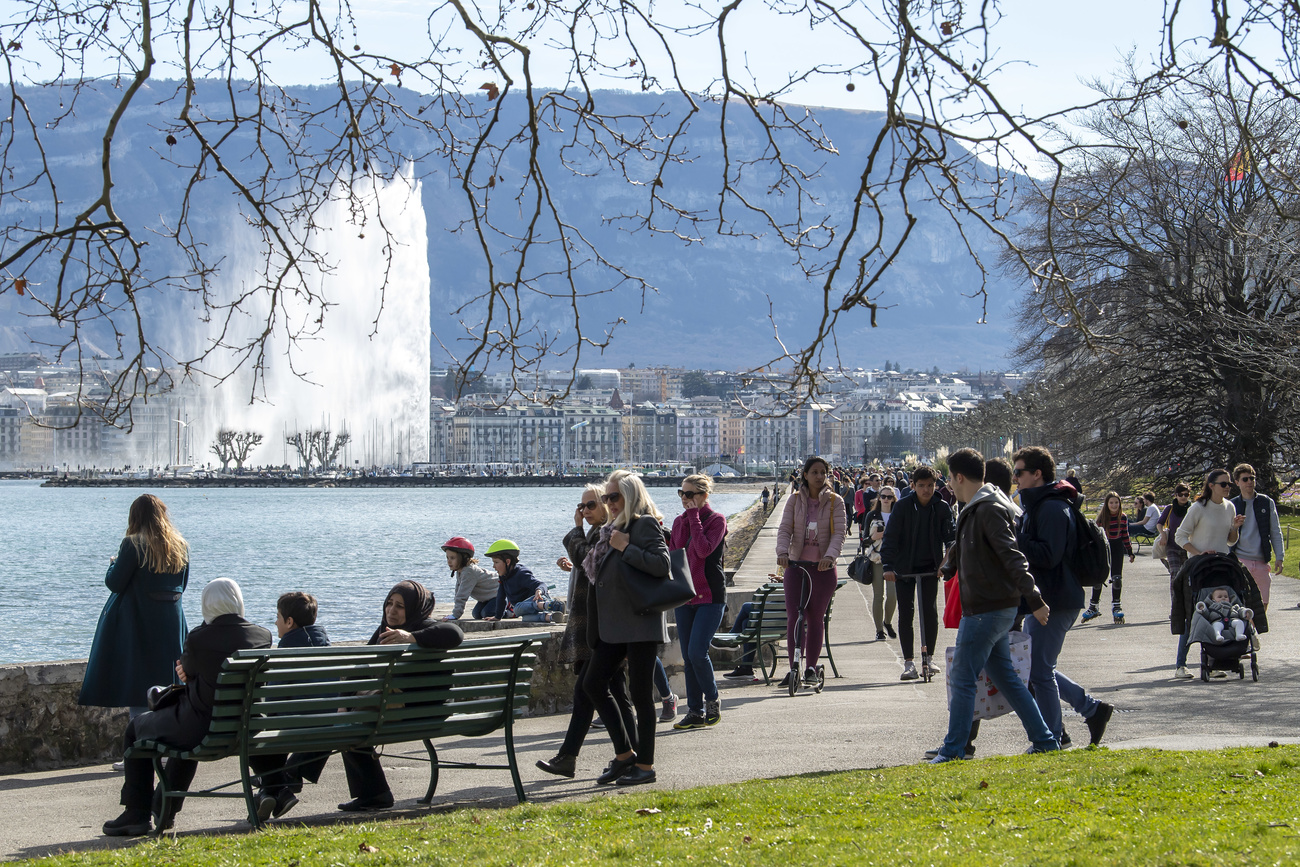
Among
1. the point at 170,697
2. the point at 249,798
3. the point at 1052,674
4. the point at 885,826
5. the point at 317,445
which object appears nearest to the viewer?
the point at 885,826

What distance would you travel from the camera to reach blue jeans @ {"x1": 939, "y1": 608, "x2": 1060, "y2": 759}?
7387 millimetres

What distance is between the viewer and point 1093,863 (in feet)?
16.0

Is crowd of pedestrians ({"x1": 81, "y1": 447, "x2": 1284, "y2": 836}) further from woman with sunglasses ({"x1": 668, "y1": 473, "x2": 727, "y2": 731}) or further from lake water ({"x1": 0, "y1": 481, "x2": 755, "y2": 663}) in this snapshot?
lake water ({"x1": 0, "y1": 481, "x2": 755, "y2": 663})

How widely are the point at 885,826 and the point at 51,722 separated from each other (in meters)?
5.24

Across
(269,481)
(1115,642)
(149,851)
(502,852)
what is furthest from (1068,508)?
(269,481)

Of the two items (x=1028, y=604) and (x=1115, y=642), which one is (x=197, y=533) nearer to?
(x=1115, y=642)

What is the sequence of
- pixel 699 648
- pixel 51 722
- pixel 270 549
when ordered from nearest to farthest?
pixel 51 722 → pixel 699 648 → pixel 270 549

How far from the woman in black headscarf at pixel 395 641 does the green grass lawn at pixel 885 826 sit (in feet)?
1.44

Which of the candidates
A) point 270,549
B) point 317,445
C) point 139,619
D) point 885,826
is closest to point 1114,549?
point 885,826

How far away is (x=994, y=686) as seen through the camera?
302 inches

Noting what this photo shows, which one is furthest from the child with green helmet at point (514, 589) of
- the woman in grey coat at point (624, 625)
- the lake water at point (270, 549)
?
the lake water at point (270, 549)

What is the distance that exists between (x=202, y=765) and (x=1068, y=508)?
526 centimetres

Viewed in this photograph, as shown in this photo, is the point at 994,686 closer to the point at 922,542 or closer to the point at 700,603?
the point at 700,603

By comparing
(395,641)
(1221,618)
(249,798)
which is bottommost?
(249,798)
